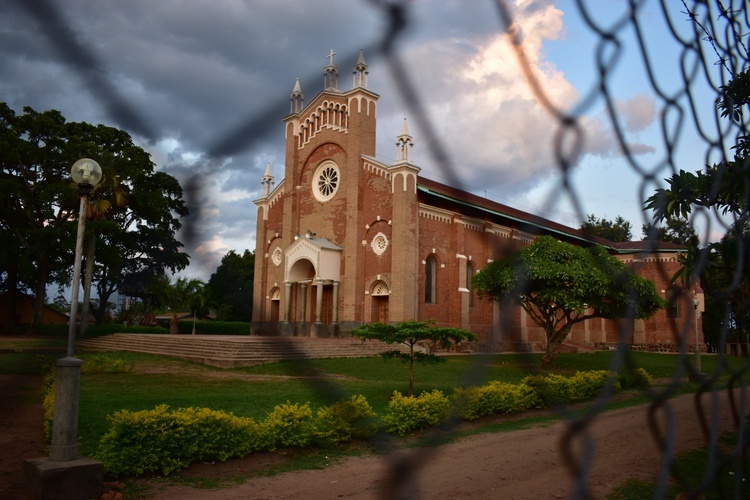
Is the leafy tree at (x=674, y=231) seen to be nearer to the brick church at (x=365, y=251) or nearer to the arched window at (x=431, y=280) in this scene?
the brick church at (x=365, y=251)

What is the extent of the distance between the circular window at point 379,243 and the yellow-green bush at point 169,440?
74.6 ft

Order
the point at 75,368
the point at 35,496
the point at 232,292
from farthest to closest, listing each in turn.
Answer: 1. the point at 75,368
2. the point at 35,496
3. the point at 232,292

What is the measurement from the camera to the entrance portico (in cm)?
3288

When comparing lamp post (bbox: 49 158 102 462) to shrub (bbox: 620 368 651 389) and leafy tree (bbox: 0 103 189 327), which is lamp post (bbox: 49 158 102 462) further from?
shrub (bbox: 620 368 651 389)

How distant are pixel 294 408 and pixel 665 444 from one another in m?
9.85

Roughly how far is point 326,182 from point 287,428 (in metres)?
25.9

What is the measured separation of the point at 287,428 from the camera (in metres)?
10.1

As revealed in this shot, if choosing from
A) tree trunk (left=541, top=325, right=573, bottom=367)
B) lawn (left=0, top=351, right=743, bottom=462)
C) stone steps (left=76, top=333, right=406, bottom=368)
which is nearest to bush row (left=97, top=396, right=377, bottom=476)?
lawn (left=0, top=351, right=743, bottom=462)

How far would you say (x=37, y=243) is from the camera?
291cm

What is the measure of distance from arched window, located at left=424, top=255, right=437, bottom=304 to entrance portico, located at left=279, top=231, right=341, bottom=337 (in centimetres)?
500

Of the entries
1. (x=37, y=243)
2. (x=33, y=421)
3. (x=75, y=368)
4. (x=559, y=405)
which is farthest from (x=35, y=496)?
(x=559, y=405)

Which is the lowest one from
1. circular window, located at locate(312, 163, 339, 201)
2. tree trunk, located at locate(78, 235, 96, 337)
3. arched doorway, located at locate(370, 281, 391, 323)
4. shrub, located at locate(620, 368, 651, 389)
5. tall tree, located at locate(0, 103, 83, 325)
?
shrub, located at locate(620, 368, 651, 389)

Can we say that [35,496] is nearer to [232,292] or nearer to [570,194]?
[232,292]

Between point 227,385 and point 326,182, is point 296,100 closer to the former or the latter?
point 227,385
